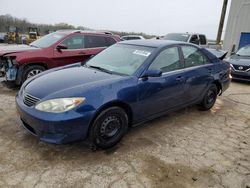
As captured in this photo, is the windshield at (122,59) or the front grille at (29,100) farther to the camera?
the windshield at (122,59)

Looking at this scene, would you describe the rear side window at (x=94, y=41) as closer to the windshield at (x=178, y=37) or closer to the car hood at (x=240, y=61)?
the car hood at (x=240, y=61)

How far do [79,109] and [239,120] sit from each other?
11.8 ft

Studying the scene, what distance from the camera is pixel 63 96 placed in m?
2.83

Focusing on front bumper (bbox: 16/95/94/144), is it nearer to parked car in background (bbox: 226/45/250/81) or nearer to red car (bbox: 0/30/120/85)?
red car (bbox: 0/30/120/85)

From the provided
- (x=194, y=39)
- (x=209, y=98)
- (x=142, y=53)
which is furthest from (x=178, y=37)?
(x=142, y=53)

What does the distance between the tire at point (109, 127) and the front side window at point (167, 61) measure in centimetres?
96

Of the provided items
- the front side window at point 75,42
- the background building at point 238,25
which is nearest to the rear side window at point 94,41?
the front side window at point 75,42

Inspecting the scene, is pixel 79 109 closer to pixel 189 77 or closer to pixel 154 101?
pixel 154 101

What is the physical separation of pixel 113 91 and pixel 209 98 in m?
2.88

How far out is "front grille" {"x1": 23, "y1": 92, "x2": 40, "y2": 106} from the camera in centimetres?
296

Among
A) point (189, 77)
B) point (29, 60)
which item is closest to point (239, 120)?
point (189, 77)

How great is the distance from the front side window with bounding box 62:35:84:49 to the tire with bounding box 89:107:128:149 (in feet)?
12.7

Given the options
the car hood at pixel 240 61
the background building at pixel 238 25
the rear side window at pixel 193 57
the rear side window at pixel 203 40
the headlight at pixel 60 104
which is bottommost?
the headlight at pixel 60 104

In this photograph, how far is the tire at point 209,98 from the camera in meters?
4.96
